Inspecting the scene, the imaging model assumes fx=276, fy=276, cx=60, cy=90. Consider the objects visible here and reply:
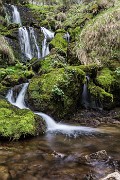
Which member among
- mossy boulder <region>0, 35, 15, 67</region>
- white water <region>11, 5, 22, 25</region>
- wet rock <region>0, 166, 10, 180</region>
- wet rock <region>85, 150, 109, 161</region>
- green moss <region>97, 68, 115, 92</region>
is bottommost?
wet rock <region>0, 166, 10, 180</region>

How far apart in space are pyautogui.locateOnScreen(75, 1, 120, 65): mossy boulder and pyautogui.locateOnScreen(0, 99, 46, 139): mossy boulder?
5.27m

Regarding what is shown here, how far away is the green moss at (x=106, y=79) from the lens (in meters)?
11.5

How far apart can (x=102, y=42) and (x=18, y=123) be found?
712cm

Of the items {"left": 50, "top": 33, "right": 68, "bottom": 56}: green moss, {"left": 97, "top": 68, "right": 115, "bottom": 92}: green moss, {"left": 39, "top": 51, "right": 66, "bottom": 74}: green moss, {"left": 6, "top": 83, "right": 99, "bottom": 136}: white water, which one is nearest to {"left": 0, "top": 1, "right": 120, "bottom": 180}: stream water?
{"left": 6, "top": 83, "right": 99, "bottom": 136}: white water

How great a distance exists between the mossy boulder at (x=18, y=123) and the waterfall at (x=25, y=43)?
29.1ft

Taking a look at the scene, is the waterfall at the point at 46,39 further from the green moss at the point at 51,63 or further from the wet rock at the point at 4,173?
the wet rock at the point at 4,173

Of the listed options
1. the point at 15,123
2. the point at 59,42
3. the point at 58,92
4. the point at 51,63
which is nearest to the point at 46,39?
the point at 59,42

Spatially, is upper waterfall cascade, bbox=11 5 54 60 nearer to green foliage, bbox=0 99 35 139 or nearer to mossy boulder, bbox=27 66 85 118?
mossy boulder, bbox=27 66 85 118

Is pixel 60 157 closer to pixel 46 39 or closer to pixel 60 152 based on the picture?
pixel 60 152

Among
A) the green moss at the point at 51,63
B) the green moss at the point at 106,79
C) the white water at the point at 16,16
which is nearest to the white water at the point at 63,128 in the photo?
the green moss at the point at 51,63

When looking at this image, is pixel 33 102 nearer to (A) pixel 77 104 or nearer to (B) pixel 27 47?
(A) pixel 77 104

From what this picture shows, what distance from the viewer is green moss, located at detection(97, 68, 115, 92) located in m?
11.5

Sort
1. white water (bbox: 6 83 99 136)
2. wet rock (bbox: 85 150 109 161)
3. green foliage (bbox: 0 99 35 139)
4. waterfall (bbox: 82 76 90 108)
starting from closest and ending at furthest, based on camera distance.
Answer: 1. wet rock (bbox: 85 150 109 161)
2. green foliage (bbox: 0 99 35 139)
3. white water (bbox: 6 83 99 136)
4. waterfall (bbox: 82 76 90 108)

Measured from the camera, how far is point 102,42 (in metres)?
13.4
